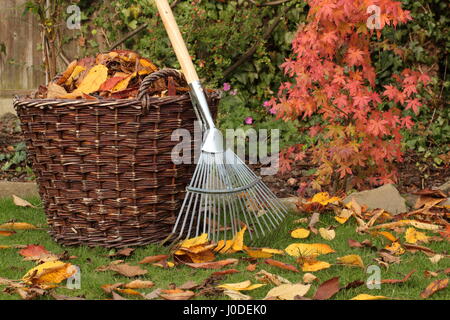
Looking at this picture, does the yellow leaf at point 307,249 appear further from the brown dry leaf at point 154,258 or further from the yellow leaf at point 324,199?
the yellow leaf at point 324,199

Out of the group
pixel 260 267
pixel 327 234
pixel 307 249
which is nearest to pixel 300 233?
pixel 327 234

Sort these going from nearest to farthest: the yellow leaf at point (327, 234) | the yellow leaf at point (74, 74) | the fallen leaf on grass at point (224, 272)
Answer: the fallen leaf on grass at point (224, 272)
the yellow leaf at point (327, 234)
the yellow leaf at point (74, 74)

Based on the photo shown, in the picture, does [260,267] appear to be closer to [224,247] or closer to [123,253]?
[224,247]

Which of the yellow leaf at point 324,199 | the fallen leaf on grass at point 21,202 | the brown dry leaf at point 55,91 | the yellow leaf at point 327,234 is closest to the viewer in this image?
Answer: the brown dry leaf at point 55,91

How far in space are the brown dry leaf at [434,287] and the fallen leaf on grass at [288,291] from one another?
0.40 m

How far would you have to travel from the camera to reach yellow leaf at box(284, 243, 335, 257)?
2.74m

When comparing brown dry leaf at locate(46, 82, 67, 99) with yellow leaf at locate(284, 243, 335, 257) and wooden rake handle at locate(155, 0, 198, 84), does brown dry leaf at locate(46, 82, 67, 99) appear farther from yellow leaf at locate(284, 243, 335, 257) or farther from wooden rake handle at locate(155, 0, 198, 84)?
yellow leaf at locate(284, 243, 335, 257)

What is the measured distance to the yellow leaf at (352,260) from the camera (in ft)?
8.32

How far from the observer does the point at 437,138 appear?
500 cm

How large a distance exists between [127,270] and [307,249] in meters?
0.76

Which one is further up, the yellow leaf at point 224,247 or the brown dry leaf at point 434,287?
the yellow leaf at point 224,247

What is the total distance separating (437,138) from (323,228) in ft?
7.58

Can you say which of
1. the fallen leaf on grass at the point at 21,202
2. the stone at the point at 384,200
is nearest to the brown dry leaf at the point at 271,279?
the stone at the point at 384,200

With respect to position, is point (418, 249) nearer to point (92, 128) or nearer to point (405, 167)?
point (92, 128)
